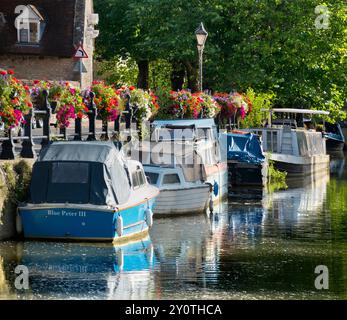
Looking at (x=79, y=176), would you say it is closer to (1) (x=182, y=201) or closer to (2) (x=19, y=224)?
(2) (x=19, y=224)

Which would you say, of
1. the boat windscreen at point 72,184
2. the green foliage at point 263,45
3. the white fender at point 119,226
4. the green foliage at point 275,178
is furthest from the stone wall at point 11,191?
the green foliage at point 263,45

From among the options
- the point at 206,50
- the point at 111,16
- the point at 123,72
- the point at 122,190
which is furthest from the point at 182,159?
the point at 123,72

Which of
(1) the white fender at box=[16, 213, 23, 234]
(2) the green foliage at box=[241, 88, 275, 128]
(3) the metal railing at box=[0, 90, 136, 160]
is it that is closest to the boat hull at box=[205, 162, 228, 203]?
(3) the metal railing at box=[0, 90, 136, 160]

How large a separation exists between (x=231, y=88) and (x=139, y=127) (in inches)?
947

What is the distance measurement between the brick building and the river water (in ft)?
94.6

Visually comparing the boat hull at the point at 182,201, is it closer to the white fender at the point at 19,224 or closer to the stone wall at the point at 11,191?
the stone wall at the point at 11,191

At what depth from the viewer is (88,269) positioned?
83.0 ft

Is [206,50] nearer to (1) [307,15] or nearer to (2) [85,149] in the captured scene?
(1) [307,15]

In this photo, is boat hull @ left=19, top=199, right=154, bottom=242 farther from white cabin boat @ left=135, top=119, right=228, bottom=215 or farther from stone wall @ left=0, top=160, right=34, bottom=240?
white cabin boat @ left=135, top=119, right=228, bottom=215

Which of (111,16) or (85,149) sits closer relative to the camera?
(85,149)

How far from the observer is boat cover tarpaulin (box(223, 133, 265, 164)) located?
159 ft

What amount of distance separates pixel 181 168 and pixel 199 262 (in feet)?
28.6

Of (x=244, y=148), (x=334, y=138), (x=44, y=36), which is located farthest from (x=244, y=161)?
(x=334, y=138)

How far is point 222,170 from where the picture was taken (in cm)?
4131
